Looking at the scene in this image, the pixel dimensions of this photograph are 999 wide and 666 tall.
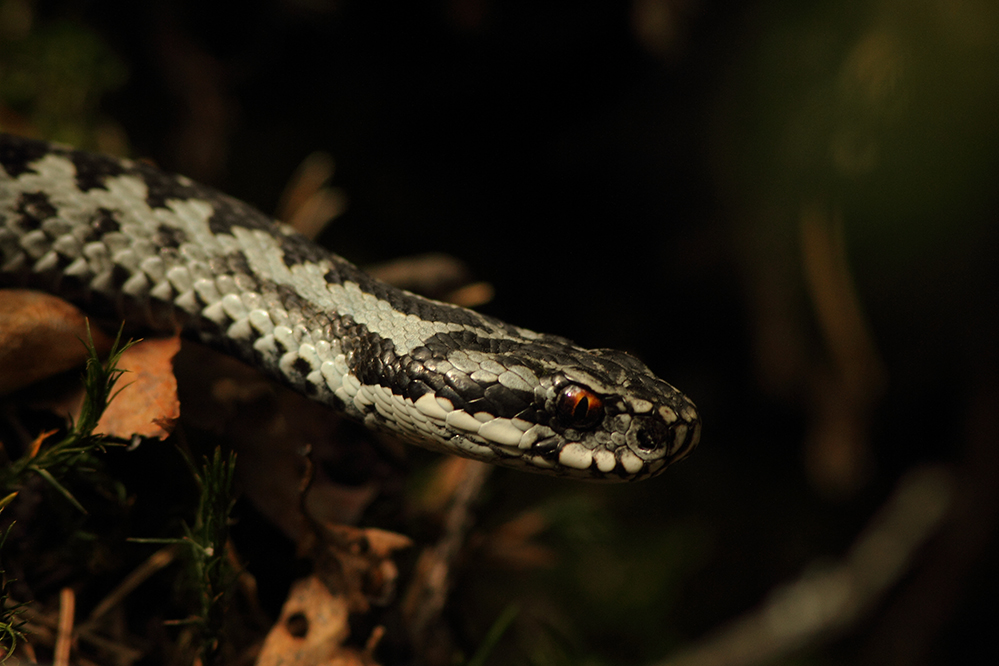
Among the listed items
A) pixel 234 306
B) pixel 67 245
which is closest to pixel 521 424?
pixel 234 306

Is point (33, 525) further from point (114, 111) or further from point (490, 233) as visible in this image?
point (490, 233)

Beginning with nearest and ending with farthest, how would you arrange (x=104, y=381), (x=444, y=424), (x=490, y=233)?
(x=104, y=381), (x=444, y=424), (x=490, y=233)

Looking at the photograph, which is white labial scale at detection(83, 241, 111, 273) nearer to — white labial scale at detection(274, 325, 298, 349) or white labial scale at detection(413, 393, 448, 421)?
white labial scale at detection(274, 325, 298, 349)

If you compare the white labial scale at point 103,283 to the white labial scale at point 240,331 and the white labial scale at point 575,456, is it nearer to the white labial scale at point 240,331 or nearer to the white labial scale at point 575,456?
the white labial scale at point 240,331

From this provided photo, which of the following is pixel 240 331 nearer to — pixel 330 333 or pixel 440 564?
pixel 330 333

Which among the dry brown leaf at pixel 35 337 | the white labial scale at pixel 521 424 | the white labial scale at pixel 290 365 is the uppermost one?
the white labial scale at pixel 521 424

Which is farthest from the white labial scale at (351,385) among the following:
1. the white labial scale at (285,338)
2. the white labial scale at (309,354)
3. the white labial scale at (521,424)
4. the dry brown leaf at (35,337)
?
the dry brown leaf at (35,337)

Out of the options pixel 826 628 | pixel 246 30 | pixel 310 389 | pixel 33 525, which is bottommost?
pixel 826 628

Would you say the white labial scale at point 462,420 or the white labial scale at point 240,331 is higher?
the white labial scale at point 462,420

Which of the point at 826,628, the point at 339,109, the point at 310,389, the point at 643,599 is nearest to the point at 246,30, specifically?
the point at 339,109
